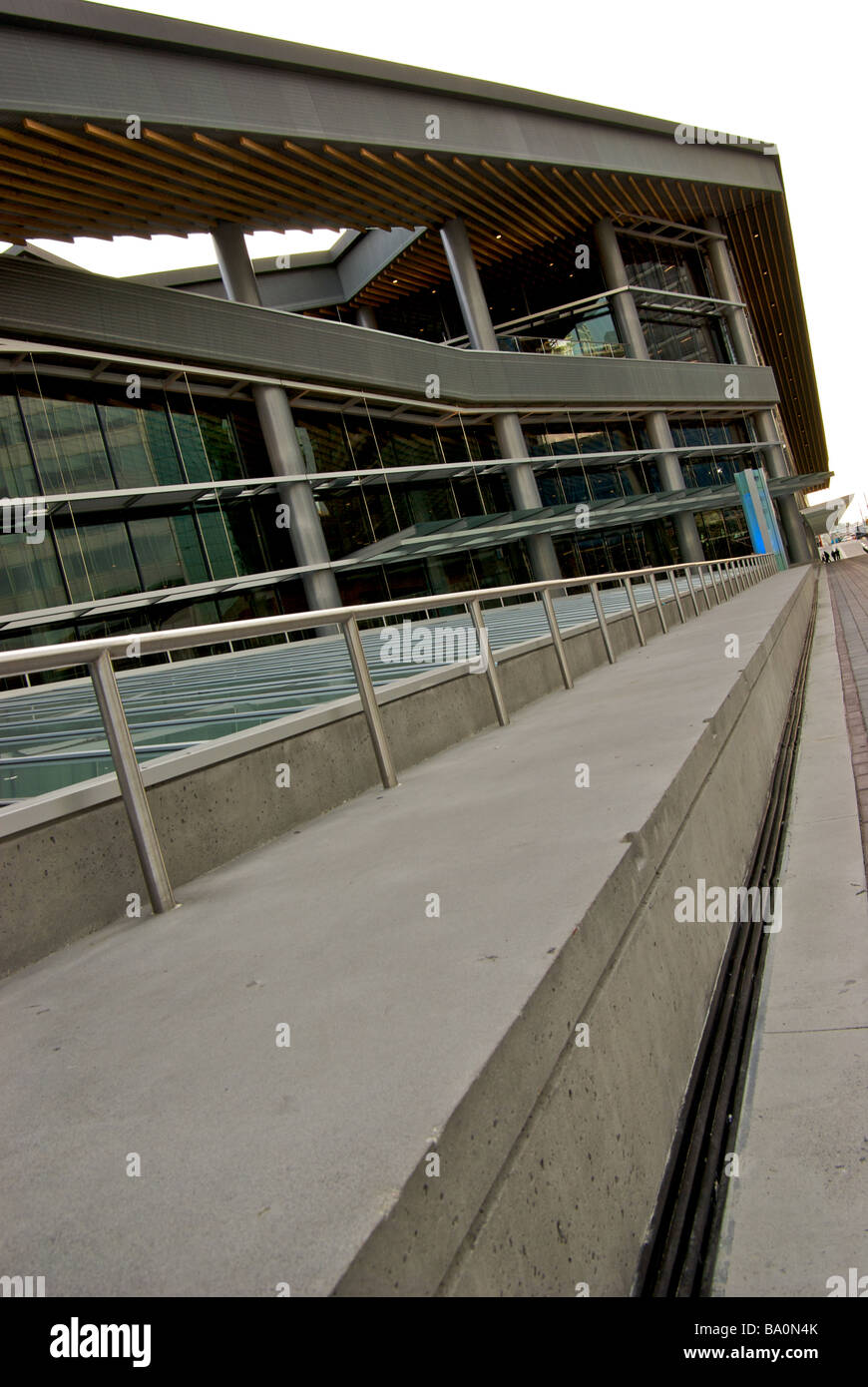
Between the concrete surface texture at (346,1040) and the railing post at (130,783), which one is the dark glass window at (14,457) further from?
the concrete surface texture at (346,1040)

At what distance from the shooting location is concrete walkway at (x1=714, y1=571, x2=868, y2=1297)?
177 centimetres

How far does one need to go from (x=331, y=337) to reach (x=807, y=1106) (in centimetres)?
2514

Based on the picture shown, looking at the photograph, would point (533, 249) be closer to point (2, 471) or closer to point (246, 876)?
point (2, 471)

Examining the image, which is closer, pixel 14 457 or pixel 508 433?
pixel 14 457

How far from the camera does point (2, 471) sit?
19781mm

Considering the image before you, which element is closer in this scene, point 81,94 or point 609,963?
point 609,963

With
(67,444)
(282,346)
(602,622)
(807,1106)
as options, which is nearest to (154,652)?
(807,1106)

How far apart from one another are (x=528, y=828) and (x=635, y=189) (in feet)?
123

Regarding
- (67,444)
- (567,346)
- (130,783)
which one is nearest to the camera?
(130,783)

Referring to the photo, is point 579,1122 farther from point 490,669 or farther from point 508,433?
point 508,433

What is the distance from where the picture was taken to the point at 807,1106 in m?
2.27

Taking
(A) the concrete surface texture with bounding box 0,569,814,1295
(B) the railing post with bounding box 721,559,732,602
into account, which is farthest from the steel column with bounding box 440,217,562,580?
(A) the concrete surface texture with bounding box 0,569,814,1295

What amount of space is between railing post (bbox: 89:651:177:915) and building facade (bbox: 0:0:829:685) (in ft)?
58.0
